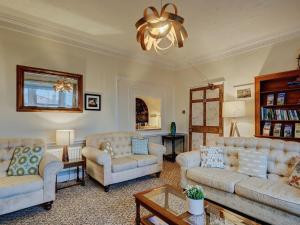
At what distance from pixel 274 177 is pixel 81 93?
3.53m

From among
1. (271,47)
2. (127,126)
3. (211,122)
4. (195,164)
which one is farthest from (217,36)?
(127,126)

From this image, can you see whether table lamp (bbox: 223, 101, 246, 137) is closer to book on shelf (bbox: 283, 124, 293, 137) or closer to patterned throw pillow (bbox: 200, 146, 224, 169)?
book on shelf (bbox: 283, 124, 293, 137)

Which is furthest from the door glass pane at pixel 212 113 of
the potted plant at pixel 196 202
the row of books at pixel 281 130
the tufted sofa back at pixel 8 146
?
the tufted sofa back at pixel 8 146

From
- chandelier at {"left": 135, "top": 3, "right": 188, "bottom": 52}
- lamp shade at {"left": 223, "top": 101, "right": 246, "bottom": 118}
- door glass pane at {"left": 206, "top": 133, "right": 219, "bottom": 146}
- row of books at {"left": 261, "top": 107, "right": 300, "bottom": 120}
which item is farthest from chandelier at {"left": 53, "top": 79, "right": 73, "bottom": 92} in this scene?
row of books at {"left": 261, "top": 107, "right": 300, "bottom": 120}

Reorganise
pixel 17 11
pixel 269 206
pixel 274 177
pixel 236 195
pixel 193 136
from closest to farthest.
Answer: pixel 269 206 → pixel 236 195 → pixel 274 177 → pixel 17 11 → pixel 193 136

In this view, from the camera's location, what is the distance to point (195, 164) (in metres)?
3.00

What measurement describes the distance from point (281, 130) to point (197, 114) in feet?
6.49

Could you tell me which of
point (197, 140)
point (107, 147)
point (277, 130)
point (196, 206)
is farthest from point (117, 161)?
point (277, 130)

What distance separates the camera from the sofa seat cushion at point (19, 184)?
2150 mm

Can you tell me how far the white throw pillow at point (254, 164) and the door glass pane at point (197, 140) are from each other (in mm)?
2214

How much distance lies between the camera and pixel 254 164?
2.57m

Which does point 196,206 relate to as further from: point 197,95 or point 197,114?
point 197,95

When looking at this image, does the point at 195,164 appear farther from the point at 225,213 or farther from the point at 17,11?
the point at 17,11

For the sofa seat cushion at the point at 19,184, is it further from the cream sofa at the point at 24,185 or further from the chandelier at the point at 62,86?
the chandelier at the point at 62,86
